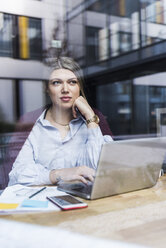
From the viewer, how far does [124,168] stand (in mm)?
1108

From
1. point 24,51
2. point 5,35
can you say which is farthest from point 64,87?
point 24,51

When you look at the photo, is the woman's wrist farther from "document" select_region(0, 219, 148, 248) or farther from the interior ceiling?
the interior ceiling

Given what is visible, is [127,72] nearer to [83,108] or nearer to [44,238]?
[83,108]

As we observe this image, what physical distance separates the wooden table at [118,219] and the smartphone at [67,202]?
23 mm

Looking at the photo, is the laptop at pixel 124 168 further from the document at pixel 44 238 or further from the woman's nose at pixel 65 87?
the woman's nose at pixel 65 87

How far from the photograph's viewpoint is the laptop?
1048 millimetres

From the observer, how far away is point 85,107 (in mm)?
2037

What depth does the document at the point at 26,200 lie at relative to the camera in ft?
3.21

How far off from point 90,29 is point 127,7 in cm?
129

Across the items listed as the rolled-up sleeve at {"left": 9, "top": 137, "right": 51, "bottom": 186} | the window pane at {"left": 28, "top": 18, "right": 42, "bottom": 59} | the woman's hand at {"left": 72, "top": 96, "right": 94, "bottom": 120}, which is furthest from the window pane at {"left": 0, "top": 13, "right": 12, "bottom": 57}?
the rolled-up sleeve at {"left": 9, "top": 137, "right": 51, "bottom": 186}

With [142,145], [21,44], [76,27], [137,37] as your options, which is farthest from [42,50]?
[142,145]

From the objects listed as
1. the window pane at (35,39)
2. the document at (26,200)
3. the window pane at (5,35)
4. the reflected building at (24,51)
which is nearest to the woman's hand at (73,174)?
the document at (26,200)

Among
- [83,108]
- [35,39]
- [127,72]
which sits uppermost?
[35,39]

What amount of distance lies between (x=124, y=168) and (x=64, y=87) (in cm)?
135
